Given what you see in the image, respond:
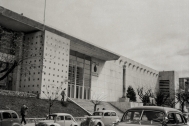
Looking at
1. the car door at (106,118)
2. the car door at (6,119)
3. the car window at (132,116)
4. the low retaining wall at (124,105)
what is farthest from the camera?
the low retaining wall at (124,105)

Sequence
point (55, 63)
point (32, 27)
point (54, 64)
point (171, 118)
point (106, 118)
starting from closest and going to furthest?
point (171, 118) < point (106, 118) < point (32, 27) < point (54, 64) < point (55, 63)

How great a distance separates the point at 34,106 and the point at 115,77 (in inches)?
1091

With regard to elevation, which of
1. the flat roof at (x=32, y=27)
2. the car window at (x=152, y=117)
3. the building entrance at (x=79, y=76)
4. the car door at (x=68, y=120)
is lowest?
the car door at (x=68, y=120)

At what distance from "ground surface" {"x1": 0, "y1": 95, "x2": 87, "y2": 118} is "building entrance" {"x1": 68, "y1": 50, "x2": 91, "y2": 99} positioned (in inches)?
352

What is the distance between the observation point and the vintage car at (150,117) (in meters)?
7.36

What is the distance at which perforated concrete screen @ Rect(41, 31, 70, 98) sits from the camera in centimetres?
3167

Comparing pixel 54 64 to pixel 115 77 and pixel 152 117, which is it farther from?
pixel 152 117

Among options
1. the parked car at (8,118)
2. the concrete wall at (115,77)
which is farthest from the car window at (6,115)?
the concrete wall at (115,77)

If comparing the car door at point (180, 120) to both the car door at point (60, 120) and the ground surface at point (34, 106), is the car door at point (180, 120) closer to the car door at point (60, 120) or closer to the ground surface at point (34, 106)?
the car door at point (60, 120)

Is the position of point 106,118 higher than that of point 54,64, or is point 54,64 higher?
point 54,64

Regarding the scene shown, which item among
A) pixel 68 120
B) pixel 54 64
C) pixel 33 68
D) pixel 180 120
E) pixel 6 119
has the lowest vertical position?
pixel 68 120

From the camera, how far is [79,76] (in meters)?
42.5

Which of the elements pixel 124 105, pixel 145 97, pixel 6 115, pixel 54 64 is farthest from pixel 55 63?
pixel 145 97

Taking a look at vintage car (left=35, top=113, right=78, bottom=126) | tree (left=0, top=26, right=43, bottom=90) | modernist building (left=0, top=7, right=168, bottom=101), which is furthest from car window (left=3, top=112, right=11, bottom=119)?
modernist building (left=0, top=7, right=168, bottom=101)
